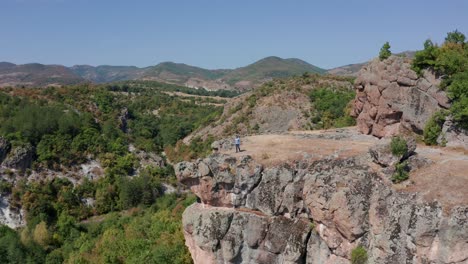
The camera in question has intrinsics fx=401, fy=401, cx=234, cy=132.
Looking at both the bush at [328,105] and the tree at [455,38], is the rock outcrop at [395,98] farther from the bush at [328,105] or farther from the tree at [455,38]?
the bush at [328,105]

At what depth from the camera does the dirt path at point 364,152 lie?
25319 millimetres

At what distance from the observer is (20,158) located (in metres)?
79.0

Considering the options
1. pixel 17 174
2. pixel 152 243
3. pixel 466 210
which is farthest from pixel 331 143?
pixel 17 174

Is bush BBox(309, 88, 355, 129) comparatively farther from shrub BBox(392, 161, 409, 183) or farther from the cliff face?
shrub BBox(392, 161, 409, 183)

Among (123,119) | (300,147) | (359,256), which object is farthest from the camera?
(123,119)

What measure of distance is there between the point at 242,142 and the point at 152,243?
15.2 meters

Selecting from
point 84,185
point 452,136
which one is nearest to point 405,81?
point 452,136

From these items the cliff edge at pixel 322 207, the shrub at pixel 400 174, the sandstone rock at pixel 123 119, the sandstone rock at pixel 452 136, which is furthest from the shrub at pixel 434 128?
the sandstone rock at pixel 123 119

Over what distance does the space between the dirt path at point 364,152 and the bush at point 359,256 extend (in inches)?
192

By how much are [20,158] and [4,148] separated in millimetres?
4098

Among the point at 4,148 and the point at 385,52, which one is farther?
the point at 4,148

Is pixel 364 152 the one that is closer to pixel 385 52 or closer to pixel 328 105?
pixel 385 52

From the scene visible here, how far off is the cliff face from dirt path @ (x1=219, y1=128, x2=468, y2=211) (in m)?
0.75

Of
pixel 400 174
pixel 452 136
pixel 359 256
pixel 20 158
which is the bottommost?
pixel 20 158
